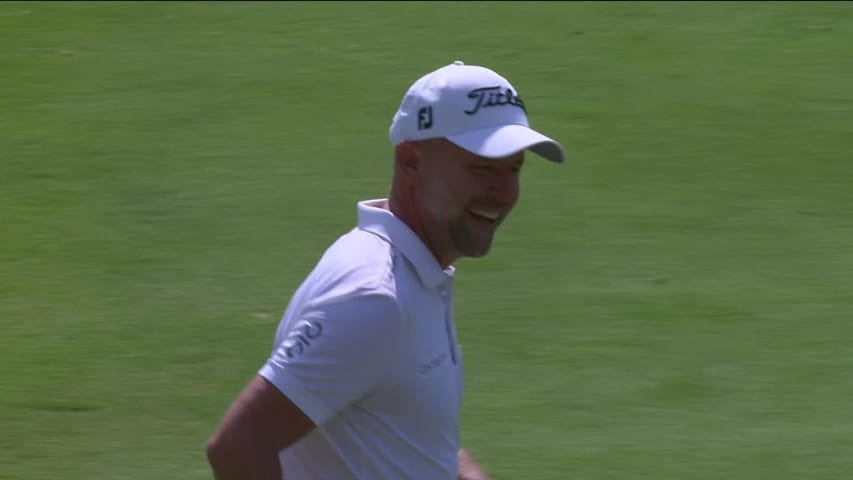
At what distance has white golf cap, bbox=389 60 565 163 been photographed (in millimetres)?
3453

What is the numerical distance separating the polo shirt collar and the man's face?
0.06 m

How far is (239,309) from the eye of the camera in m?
7.42

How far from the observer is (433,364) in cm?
342

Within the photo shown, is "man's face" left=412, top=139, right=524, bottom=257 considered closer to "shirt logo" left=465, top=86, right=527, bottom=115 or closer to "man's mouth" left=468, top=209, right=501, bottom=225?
"man's mouth" left=468, top=209, right=501, bottom=225

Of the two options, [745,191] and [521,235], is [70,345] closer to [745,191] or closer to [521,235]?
[521,235]

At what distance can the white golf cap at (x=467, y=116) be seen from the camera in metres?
3.45

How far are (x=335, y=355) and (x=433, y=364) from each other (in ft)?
1.00

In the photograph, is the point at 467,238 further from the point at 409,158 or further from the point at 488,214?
the point at 409,158

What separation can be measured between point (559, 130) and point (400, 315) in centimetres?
613

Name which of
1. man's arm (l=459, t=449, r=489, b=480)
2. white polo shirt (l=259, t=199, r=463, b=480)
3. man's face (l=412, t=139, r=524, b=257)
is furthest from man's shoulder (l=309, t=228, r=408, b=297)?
man's arm (l=459, t=449, r=489, b=480)

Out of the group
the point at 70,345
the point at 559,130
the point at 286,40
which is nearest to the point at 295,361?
the point at 70,345

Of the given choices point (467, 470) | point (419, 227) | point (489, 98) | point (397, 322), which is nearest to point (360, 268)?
point (397, 322)

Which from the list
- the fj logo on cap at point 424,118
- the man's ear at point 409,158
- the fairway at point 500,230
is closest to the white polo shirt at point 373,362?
the man's ear at point 409,158

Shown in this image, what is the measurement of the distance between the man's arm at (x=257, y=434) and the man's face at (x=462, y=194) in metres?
0.57
